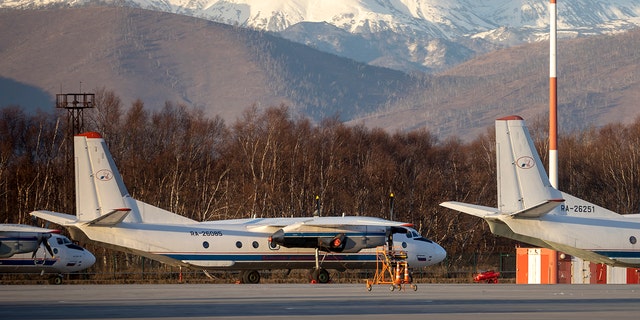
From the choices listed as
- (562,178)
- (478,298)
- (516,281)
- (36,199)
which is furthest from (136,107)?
(478,298)

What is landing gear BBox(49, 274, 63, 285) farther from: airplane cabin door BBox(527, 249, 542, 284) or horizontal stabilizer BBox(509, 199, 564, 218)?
airplane cabin door BBox(527, 249, 542, 284)

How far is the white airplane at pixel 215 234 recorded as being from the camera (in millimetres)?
48500

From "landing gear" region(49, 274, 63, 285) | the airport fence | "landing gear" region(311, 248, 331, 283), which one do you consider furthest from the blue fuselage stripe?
"landing gear" region(49, 274, 63, 285)

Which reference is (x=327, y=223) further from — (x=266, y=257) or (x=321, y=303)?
(x=321, y=303)

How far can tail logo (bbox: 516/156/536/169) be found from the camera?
43219 mm

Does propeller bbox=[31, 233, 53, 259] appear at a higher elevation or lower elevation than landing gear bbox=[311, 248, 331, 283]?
higher

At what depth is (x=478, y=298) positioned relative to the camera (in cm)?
3553

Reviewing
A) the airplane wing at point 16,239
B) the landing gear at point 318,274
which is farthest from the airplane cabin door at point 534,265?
the airplane wing at point 16,239

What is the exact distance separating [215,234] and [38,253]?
7948 millimetres

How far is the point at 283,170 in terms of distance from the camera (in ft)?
287

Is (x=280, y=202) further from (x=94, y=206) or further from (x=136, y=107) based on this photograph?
(x=94, y=206)

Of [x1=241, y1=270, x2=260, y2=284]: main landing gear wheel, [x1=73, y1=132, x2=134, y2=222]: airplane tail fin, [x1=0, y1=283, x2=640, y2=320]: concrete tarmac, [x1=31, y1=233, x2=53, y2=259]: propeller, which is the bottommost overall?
[x1=241, y1=270, x2=260, y2=284]: main landing gear wheel

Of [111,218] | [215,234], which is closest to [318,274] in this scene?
[215,234]

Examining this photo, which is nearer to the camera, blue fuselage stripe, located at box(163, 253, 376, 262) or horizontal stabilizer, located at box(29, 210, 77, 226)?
horizontal stabilizer, located at box(29, 210, 77, 226)
